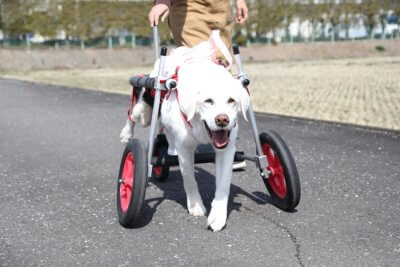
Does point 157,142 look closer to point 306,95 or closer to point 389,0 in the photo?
point 306,95

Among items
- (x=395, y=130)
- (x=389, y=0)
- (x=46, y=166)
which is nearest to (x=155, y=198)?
(x=46, y=166)

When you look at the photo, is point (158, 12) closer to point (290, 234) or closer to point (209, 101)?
point (209, 101)

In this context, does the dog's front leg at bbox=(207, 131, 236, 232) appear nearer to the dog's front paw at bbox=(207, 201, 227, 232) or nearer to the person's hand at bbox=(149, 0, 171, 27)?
the dog's front paw at bbox=(207, 201, 227, 232)

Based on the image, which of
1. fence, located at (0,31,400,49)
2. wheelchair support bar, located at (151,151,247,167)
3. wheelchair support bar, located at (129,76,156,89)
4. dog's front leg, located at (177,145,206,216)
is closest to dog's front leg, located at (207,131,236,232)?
dog's front leg, located at (177,145,206,216)

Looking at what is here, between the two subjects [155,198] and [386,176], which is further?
[386,176]

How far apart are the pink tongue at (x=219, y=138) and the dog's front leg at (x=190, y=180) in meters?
0.45

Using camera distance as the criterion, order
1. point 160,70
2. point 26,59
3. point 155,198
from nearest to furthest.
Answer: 1. point 160,70
2. point 155,198
3. point 26,59

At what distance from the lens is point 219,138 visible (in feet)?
11.9

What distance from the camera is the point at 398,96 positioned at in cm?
1394

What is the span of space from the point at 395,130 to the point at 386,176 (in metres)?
2.94

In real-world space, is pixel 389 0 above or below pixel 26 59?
above

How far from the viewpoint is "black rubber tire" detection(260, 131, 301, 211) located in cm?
418

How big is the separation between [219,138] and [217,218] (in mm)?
619

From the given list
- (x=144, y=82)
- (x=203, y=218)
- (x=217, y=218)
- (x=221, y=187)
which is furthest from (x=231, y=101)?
(x=144, y=82)
